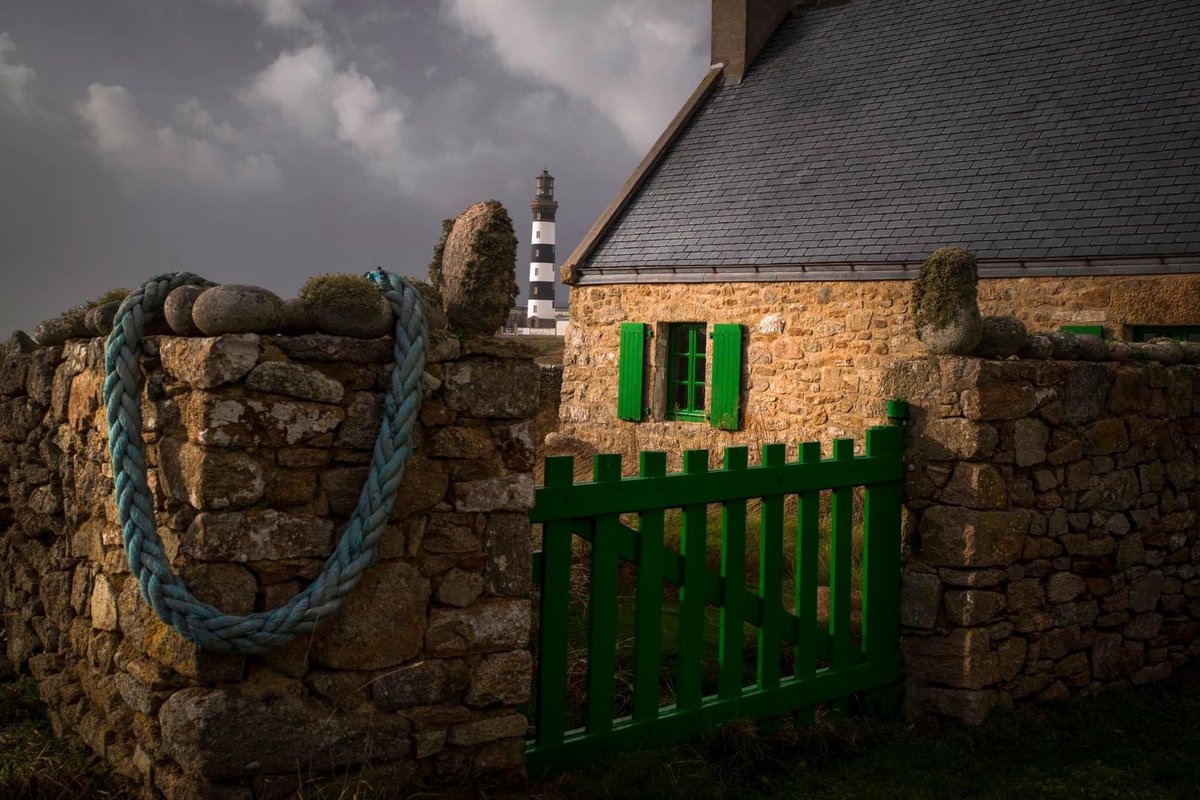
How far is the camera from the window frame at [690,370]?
13.5 meters

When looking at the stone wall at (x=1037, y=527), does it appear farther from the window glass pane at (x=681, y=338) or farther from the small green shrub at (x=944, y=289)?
the window glass pane at (x=681, y=338)

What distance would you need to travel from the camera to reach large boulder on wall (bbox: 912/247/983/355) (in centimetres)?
484

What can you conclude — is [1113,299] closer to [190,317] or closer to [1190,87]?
[1190,87]

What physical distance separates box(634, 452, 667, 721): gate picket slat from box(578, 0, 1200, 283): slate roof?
7.81 m

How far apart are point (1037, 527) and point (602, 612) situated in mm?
2289

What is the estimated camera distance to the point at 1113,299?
10.3m

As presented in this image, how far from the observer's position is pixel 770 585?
178 inches

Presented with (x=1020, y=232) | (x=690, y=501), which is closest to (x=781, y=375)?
(x=1020, y=232)

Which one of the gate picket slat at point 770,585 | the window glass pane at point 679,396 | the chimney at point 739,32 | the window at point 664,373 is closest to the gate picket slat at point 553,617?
the gate picket slat at point 770,585

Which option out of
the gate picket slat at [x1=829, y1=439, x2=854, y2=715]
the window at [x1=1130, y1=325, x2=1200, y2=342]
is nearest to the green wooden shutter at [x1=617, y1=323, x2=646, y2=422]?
the window at [x1=1130, y1=325, x2=1200, y2=342]

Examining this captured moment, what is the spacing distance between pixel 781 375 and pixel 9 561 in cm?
883

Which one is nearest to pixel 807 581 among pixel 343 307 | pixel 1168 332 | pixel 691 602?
pixel 691 602

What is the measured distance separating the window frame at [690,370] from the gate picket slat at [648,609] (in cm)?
919

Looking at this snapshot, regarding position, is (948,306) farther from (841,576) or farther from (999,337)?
(841,576)
